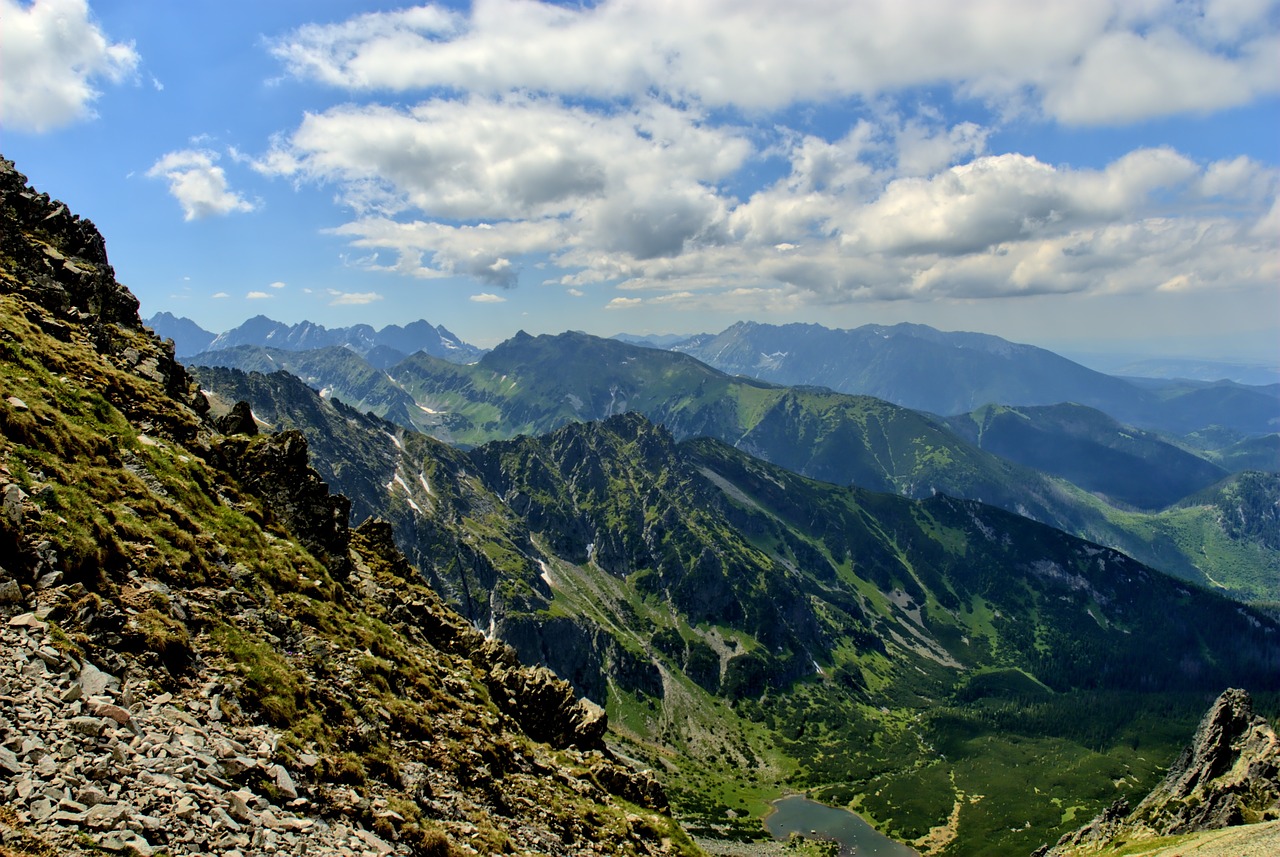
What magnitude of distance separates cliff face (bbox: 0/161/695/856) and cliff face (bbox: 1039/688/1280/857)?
3888 inches

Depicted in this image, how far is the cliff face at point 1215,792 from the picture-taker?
10532 cm

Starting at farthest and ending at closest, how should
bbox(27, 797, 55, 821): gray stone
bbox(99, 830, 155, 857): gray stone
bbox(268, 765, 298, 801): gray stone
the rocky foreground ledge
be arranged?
bbox(268, 765, 298, 801): gray stone, the rocky foreground ledge, bbox(99, 830, 155, 857): gray stone, bbox(27, 797, 55, 821): gray stone

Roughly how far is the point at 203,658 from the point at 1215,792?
6152 inches

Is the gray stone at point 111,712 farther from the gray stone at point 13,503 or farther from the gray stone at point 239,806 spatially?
the gray stone at point 13,503

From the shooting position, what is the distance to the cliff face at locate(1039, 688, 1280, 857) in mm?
105319

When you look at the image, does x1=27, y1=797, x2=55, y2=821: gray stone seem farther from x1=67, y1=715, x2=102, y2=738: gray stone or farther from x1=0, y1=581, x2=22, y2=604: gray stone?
x1=0, y1=581, x2=22, y2=604: gray stone

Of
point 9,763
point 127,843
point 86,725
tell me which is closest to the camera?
point 127,843

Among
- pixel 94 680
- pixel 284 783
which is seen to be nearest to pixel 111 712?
pixel 94 680

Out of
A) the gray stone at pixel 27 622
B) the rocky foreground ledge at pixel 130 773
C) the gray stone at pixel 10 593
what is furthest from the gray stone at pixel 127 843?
the gray stone at pixel 10 593

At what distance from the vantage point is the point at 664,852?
47.0 meters

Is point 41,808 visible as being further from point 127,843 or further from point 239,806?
point 239,806

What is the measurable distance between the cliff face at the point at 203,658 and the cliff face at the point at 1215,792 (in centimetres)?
9876

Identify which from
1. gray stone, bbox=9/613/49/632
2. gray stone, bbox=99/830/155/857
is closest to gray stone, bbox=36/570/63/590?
gray stone, bbox=9/613/49/632

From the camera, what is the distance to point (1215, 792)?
11319cm
